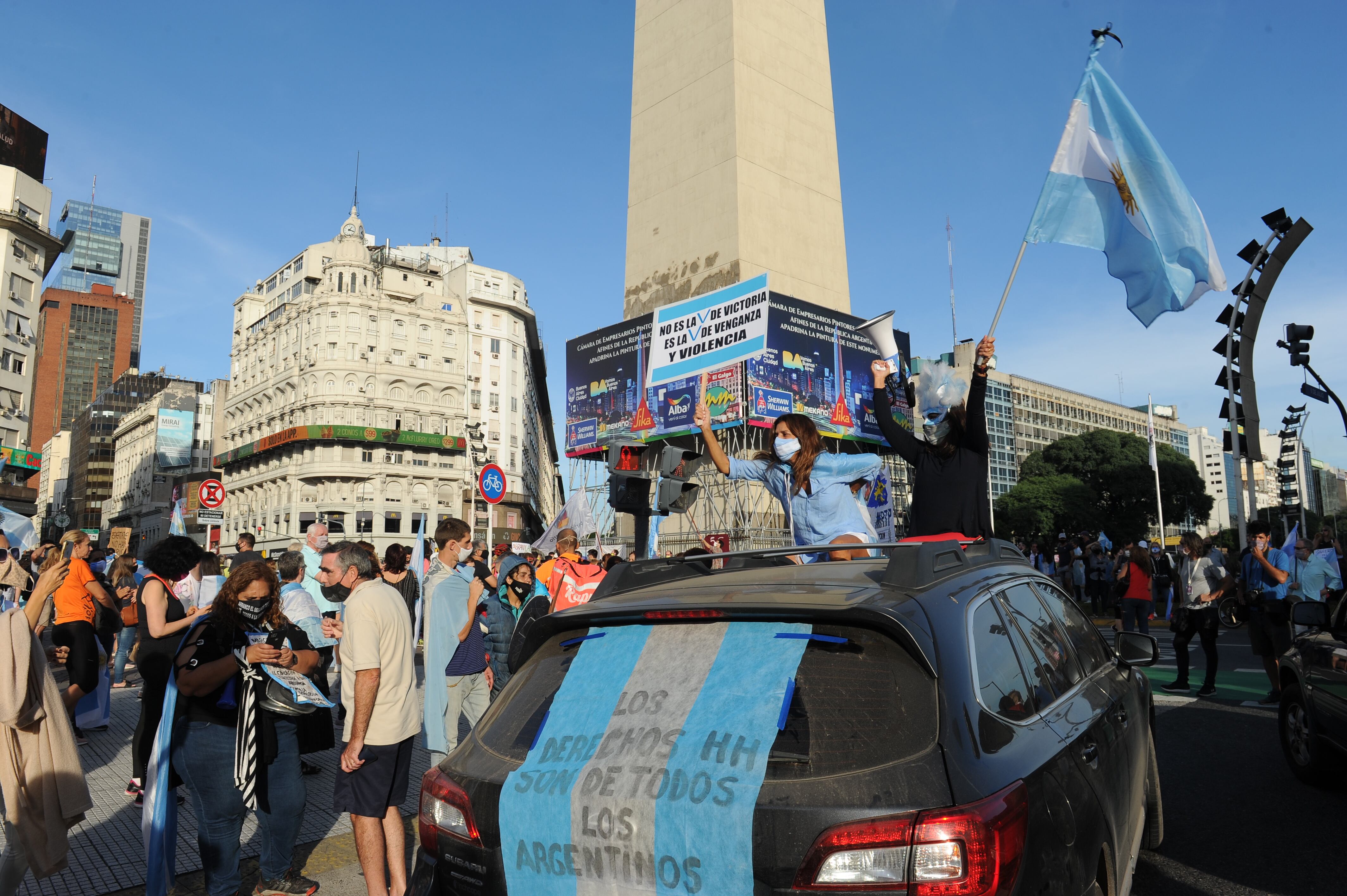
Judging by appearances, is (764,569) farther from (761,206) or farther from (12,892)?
(761,206)

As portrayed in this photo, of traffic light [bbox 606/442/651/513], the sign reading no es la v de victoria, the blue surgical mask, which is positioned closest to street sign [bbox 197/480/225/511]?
traffic light [bbox 606/442/651/513]

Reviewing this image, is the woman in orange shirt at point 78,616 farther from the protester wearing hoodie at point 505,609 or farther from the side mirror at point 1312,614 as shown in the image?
the side mirror at point 1312,614

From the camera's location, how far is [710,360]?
31.8 m

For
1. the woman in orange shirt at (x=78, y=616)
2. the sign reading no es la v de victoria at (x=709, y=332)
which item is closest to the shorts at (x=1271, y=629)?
the woman in orange shirt at (x=78, y=616)

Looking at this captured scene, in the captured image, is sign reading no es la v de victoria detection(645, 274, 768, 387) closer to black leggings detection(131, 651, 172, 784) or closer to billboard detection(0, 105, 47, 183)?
black leggings detection(131, 651, 172, 784)

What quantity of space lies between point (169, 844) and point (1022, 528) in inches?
2385

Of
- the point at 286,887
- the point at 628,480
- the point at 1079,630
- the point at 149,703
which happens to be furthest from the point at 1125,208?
the point at 149,703

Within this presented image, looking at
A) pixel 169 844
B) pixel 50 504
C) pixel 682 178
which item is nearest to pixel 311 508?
pixel 682 178

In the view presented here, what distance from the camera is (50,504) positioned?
449 feet

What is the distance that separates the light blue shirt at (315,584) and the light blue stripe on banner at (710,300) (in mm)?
21924

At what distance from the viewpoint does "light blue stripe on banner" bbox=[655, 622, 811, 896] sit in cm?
180

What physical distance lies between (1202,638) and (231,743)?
31.5ft

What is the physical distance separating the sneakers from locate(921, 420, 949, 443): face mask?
3.94m

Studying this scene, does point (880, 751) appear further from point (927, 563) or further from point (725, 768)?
point (927, 563)
